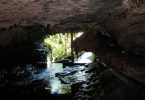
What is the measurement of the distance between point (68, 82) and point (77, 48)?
3873 mm

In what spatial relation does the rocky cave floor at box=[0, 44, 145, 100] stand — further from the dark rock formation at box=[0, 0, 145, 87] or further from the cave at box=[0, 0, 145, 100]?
the dark rock formation at box=[0, 0, 145, 87]

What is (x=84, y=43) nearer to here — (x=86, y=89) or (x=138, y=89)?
(x=138, y=89)

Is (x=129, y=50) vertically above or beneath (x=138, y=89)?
above

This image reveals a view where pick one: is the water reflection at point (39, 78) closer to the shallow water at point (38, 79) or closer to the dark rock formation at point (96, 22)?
the shallow water at point (38, 79)

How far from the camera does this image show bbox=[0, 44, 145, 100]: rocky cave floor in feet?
24.7

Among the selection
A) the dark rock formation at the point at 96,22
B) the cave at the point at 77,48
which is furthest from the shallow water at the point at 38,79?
the dark rock formation at the point at 96,22

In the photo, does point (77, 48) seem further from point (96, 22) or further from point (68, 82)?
point (68, 82)

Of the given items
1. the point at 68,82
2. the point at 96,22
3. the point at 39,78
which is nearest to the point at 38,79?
the point at 39,78

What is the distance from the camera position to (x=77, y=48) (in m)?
7.21

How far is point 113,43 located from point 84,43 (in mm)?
919

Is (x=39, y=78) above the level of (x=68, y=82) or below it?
below

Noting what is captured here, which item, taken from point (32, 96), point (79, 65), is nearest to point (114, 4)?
point (32, 96)

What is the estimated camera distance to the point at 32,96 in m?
9.49

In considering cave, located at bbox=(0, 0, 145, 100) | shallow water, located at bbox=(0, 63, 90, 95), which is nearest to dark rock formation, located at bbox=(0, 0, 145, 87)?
cave, located at bbox=(0, 0, 145, 100)
